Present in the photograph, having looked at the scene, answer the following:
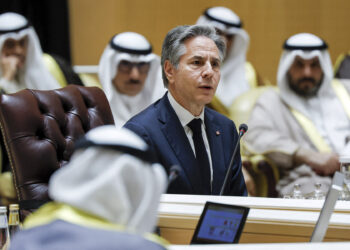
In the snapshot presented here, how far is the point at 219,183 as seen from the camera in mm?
2492

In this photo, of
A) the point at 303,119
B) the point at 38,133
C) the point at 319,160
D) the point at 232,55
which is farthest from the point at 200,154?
the point at 232,55

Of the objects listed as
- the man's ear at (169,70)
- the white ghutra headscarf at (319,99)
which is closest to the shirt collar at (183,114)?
the man's ear at (169,70)

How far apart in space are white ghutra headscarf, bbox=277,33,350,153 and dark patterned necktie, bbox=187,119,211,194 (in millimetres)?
3106

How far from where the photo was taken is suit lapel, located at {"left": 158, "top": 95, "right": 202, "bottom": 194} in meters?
2.44

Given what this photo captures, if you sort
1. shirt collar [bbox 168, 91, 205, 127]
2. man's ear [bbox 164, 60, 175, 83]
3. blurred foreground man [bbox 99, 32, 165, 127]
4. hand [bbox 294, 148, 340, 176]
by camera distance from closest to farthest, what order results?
shirt collar [bbox 168, 91, 205, 127], man's ear [bbox 164, 60, 175, 83], hand [bbox 294, 148, 340, 176], blurred foreground man [bbox 99, 32, 165, 127]

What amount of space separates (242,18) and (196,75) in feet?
14.2

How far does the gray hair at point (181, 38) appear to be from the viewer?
265cm

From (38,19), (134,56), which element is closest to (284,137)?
(134,56)

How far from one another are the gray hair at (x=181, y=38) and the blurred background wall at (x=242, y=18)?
4.00m

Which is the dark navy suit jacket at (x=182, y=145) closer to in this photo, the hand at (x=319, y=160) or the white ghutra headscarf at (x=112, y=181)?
the white ghutra headscarf at (x=112, y=181)

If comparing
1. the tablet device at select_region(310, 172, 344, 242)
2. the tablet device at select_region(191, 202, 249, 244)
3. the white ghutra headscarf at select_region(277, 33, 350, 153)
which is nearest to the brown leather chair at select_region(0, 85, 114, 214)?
the tablet device at select_region(191, 202, 249, 244)

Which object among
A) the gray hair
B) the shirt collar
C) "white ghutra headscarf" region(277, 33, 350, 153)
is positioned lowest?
"white ghutra headscarf" region(277, 33, 350, 153)

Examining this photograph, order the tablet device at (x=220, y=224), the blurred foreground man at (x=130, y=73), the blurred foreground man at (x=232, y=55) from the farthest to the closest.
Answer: the blurred foreground man at (x=232, y=55) < the blurred foreground man at (x=130, y=73) < the tablet device at (x=220, y=224)

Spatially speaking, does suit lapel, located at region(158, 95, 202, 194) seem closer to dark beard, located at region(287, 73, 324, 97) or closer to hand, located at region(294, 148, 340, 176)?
hand, located at region(294, 148, 340, 176)
